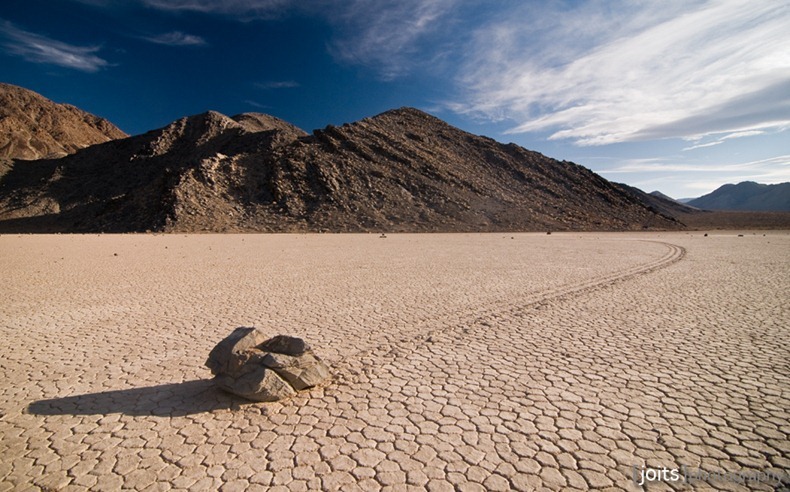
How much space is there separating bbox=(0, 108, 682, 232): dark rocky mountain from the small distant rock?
121ft

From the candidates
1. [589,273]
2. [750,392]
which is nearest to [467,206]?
[589,273]

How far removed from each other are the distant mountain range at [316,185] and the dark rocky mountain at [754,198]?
5415 inches

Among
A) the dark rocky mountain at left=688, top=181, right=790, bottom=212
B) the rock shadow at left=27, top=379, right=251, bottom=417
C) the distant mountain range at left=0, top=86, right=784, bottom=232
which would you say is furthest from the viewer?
the dark rocky mountain at left=688, top=181, right=790, bottom=212

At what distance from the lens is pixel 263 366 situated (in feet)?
14.1

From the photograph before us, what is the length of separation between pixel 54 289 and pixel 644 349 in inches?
523

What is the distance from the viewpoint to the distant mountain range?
1682 inches

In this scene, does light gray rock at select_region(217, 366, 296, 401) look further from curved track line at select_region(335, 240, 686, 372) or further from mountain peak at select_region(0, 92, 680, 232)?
mountain peak at select_region(0, 92, 680, 232)

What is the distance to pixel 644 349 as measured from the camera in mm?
5668

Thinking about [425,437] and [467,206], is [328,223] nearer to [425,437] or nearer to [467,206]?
[467,206]

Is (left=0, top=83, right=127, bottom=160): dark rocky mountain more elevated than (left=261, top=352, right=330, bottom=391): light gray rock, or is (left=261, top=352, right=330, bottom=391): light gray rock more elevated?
(left=0, top=83, right=127, bottom=160): dark rocky mountain

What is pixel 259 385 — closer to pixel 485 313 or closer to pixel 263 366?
pixel 263 366

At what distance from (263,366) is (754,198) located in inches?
9127

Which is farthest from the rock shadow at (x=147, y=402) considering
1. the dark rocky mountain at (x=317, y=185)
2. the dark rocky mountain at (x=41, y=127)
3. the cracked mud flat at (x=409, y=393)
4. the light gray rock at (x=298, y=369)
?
the dark rocky mountain at (x=41, y=127)

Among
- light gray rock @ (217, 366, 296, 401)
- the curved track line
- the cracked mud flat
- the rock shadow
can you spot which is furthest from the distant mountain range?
light gray rock @ (217, 366, 296, 401)
